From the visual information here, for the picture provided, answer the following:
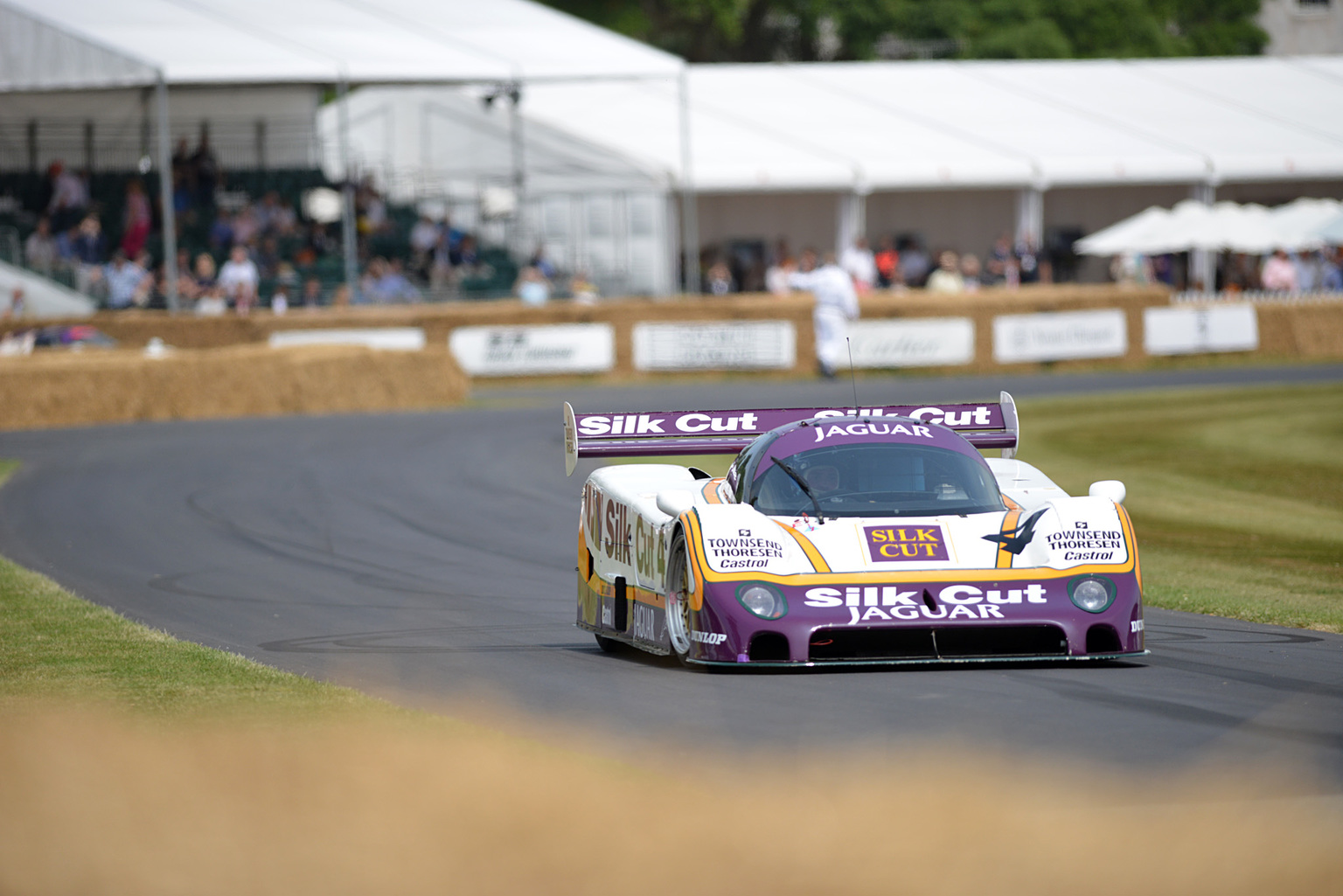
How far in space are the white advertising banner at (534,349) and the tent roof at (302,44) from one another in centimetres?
416

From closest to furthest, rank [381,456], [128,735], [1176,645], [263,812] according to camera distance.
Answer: [263,812] < [128,735] < [1176,645] < [381,456]

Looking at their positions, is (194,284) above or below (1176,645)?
above

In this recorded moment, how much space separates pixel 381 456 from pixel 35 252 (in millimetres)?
13506

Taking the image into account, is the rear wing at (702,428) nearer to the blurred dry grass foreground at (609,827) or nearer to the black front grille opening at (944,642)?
the black front grille opening at (944,642)

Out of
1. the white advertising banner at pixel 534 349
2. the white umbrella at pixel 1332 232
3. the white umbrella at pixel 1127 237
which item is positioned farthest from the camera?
the white umbrella at pixel 1127 237

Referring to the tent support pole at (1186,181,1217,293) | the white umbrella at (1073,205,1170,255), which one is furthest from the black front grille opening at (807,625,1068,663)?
the tent support pole at (1186,181,1217,293)

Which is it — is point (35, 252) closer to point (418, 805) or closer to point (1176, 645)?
point (1176, 645)

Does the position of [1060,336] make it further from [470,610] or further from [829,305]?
[470,610]

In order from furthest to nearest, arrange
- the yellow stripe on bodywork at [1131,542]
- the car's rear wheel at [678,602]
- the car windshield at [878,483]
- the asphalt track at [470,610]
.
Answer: the car windshield at [878,483] → the car's rear wheel at [678,602] → the yellow stripe on bodywork at [1131,542] → the asphalt track at [470,610]

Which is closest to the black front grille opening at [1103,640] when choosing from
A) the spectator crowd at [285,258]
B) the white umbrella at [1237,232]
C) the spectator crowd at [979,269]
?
the spectator crowd at [285,258]

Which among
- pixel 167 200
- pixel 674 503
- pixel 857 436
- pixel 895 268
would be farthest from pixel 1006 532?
pixel 895 268

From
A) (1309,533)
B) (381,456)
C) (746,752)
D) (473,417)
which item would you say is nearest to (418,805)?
(746,752)

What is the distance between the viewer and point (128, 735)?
672 cm

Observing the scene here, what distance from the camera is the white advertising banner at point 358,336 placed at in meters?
29.8
